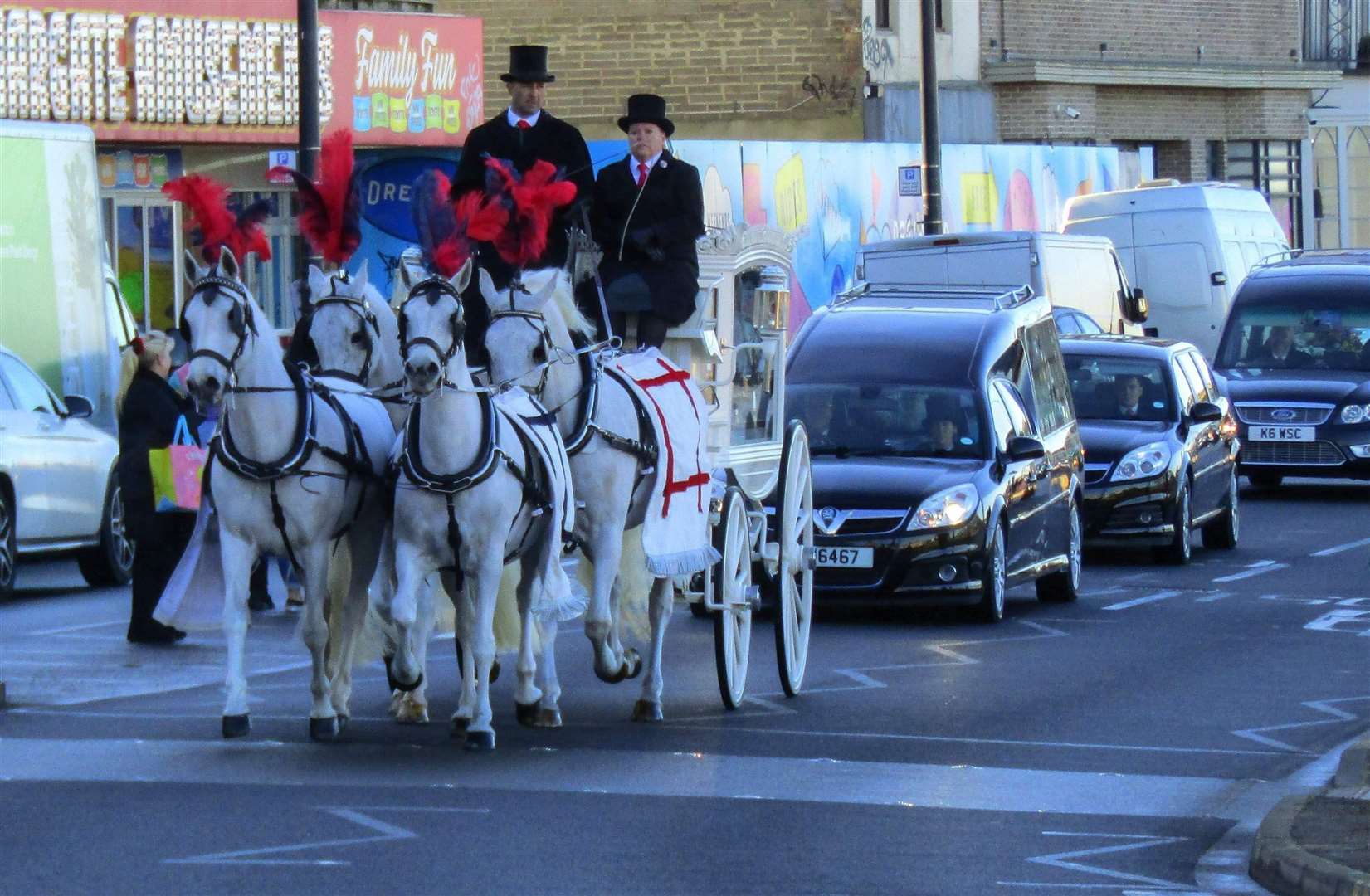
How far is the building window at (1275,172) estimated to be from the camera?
4997cm

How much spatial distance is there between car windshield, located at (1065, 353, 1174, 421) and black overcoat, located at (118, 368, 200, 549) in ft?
27.5

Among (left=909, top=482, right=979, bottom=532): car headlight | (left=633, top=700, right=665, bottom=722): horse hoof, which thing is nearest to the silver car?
(left=909, top=482, right=979, bottom=532): car headlight

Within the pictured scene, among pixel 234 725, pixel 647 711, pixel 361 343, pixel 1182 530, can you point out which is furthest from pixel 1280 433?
pixel 234 725

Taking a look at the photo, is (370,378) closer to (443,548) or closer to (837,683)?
(443,548)

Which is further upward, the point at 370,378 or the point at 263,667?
the point at 370,378

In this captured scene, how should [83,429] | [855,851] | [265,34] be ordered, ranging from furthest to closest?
[265,34] < [83,429] < [855,851]

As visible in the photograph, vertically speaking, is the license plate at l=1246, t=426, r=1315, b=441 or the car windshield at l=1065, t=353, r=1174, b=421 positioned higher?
→ the car windshield at l=1065, t=353, r=1174, b=421

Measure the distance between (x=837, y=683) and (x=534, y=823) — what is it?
14.3 ft

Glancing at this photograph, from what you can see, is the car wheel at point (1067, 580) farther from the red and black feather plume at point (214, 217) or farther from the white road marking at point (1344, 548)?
the red and black feather plume at point (214, 217)

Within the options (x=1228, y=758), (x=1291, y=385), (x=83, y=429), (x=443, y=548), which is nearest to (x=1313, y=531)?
(x=1291, y=385)

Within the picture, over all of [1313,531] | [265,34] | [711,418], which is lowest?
[1313,531]

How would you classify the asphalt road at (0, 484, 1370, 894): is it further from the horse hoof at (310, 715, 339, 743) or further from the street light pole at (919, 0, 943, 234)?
the street light pole at (919, 0, 943, 234)

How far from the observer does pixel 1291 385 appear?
84.6 ft

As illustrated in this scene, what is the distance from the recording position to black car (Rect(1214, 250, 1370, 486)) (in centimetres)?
2523
